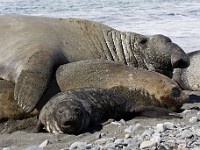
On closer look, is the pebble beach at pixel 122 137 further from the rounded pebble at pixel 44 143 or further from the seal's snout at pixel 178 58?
the seal's snout at pixel 178 58

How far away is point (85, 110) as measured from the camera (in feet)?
17.6

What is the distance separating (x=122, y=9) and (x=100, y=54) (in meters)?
17.0

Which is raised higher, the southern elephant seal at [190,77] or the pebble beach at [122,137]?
the pebble beach at [122,137]

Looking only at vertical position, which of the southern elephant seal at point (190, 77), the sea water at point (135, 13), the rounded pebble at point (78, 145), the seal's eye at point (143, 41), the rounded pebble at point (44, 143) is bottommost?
the sea water at point (135, 13)

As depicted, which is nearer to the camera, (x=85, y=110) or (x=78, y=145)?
(x=78, y=145)

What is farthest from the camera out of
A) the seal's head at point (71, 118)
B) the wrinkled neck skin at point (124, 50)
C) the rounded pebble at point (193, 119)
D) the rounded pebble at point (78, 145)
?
the wrinkled neck skin at point (124, 50)

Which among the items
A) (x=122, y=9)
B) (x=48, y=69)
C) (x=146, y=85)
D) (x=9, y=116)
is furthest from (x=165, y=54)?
(x=122, y=9)

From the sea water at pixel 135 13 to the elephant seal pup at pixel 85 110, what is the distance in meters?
8.93

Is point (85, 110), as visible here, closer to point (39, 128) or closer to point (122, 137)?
point (39, 128)

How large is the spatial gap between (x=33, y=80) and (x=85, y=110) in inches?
42.7

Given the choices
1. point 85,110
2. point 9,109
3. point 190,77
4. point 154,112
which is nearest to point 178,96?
point 154,112

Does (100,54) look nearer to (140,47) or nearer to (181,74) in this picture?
(140,47)

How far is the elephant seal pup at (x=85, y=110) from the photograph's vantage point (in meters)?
5.14

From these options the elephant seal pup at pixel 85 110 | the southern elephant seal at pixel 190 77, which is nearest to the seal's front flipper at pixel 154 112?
the elephant seal pup at pixel 85 110
